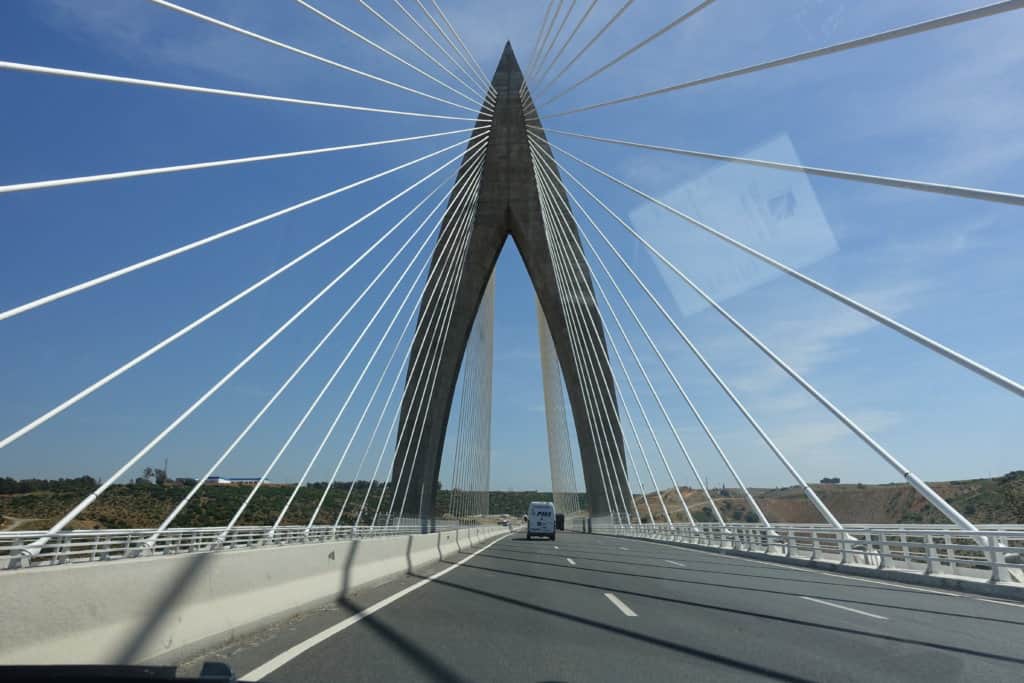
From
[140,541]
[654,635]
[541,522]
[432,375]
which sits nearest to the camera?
[654,635]

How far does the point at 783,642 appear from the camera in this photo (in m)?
6.84

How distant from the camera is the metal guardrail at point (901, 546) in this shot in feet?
40.2

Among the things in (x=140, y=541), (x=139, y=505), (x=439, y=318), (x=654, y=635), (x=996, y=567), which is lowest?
(x=654, y=635)

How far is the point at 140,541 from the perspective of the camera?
1738 centimetres

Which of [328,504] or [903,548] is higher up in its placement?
[328,504]

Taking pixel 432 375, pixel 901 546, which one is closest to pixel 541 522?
pixel 432 375

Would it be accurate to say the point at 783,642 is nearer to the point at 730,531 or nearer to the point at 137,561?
the point at 137,561

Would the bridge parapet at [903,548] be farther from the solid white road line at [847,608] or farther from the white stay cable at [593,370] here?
the white stay cable at [593,370]

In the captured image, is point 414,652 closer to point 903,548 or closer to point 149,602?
point 149,602

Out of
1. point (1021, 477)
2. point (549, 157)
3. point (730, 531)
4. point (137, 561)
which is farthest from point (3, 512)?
point (1021, 477)

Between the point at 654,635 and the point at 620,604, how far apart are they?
2.36 meters

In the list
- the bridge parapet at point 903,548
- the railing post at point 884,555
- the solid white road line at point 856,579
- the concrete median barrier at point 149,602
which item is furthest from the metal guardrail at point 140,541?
the railing post at point 884,555

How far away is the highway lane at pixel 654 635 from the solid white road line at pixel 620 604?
0.03 meters

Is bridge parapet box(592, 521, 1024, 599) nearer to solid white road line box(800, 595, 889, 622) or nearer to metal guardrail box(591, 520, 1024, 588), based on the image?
metal guardrail box(591, 520, 1024, 588)
